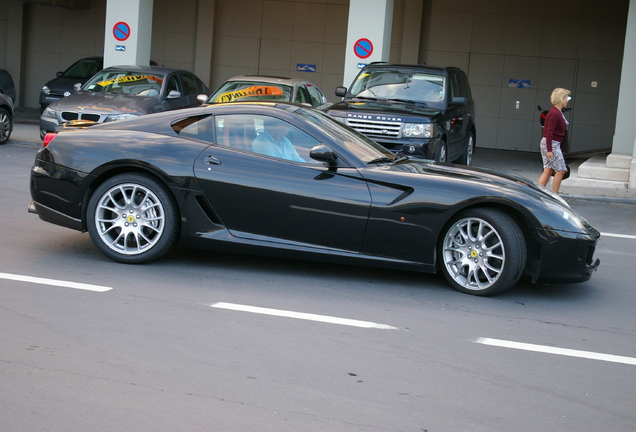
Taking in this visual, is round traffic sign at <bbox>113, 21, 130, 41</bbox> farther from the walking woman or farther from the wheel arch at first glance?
the wheel arch

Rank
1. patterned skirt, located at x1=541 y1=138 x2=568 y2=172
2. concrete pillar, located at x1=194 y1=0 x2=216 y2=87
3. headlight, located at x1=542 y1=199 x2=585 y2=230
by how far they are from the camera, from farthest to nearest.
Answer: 1. concrete pillar, located at x1=194 y1=0 x2=216 y2=87
2. patterned skirt, located at x1=541 y1=138 x2=568 y2=172
3. headlight, located at x1=542 y1=199 x2=585 y2=230

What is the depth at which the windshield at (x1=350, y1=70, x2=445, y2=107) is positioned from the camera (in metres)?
13.3

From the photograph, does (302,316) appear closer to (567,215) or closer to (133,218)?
(133,218)

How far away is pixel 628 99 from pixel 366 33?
5.54 m

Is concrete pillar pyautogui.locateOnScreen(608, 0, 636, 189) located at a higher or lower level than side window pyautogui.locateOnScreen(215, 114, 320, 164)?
higher

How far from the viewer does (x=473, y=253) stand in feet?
20.6

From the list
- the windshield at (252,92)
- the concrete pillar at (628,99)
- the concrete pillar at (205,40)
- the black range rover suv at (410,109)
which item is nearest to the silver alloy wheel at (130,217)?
the black range rover suv at (410,109)

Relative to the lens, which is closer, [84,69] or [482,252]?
[482,252]

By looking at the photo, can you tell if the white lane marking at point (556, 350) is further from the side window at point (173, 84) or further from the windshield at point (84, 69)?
the windshield at point (84, 69)

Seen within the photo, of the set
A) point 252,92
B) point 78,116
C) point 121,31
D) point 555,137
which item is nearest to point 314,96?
point 252,92

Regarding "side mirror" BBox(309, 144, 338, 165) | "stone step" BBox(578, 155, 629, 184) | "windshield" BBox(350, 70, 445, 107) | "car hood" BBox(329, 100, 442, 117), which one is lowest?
"stone step" BBox(578, 155, 629, 184)

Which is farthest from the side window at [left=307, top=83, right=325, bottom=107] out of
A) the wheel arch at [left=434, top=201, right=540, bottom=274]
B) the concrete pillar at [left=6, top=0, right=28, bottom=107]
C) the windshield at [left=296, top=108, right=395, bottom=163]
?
the concrete pillar at [left=6, top=0, right=28, bottom=107]

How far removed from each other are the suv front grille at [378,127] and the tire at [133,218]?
19.5 feet

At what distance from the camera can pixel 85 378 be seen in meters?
4.25
